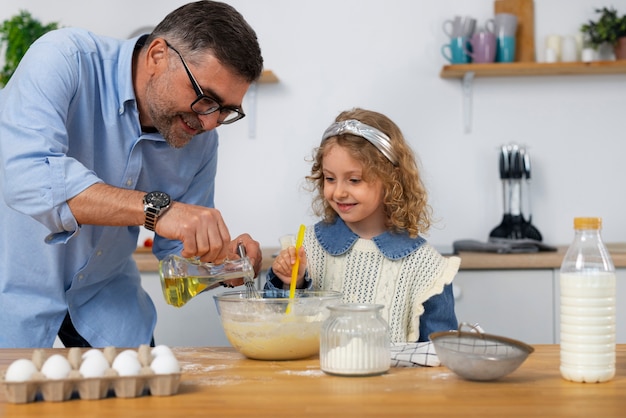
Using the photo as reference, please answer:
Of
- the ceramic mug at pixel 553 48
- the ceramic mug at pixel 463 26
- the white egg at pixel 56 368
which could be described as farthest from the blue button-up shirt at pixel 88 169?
the ceramic mug at pixel 553 48

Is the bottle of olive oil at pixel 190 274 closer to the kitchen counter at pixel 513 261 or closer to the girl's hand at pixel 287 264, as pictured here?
the girl's hand at pixel 287 264

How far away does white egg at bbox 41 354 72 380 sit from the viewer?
1139 mm

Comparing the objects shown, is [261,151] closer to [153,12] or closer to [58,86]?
[153,12]

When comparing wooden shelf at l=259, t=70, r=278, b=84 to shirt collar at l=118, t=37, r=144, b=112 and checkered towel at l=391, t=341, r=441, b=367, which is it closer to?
shirt collar at l=118, t=37, r=144, b=112

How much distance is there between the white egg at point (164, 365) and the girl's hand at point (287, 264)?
58 cm

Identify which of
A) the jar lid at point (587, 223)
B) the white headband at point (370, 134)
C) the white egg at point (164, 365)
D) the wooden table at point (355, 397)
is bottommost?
the wooden table at point (355, 397)

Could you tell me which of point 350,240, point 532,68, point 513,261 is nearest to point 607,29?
point 532,68

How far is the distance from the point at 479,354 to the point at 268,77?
217cm

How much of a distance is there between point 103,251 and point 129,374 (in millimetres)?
800

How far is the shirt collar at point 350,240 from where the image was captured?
198 centimetres

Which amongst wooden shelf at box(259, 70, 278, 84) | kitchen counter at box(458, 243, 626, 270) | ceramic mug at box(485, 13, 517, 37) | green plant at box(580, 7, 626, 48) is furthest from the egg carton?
green plant at box(580, 7, 626, 48)

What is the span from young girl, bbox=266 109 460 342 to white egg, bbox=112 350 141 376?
72cm

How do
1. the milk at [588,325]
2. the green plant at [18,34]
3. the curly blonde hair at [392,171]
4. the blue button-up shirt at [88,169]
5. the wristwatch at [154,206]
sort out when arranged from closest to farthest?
1. the milk at [588,325]
2. the wristwatch at [154,206]
3. the blue button-up shirt at [88,169]
4. the curly blonde hair at [392,171]
5. the green plant at [18,34]

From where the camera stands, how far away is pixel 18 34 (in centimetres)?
316
